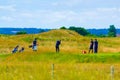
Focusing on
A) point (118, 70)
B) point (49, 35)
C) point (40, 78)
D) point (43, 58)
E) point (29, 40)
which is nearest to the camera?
point (40, 78)

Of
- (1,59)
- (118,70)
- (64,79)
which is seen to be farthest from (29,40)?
(64,79)

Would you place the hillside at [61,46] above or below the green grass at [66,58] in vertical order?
below

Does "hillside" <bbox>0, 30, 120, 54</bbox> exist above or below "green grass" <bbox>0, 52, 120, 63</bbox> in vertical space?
below

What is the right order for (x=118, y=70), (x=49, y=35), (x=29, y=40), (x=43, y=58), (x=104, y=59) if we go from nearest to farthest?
(x=118, y=70)
(x=104, y=59)
(x=43, y=58)
(x=29, y=40)
(x=49, y=35)

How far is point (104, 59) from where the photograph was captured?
47.3m

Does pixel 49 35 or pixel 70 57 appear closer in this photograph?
pixel 70 57

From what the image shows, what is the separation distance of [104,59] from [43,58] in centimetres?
771

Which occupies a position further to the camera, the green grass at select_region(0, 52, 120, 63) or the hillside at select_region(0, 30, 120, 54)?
the hillside at select_region(0, 30, 120, 54)

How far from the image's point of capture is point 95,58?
1877 inches

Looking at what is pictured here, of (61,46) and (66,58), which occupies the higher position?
(66,58)

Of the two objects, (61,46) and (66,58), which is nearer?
(66,58)

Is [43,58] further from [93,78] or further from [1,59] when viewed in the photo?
[93,78]

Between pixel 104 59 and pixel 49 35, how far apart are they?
84340mm

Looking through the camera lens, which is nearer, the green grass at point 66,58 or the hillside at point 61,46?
the green grass at point 66,58
